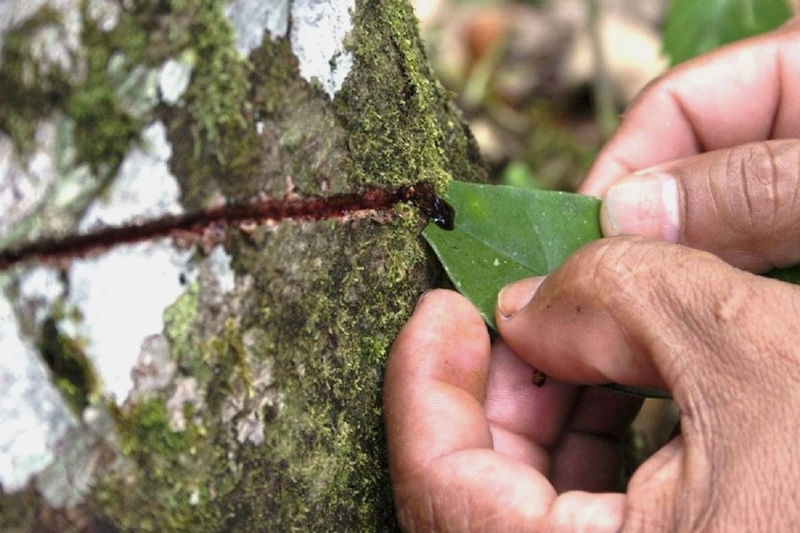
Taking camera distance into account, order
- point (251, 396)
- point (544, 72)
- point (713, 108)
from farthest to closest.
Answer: point (544, 72) < point (713, 108) < point (251, 396)

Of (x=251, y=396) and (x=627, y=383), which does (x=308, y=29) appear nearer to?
(x=251, y=396)

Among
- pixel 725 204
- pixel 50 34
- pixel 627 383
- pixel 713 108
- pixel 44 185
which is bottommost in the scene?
pixel 627 383

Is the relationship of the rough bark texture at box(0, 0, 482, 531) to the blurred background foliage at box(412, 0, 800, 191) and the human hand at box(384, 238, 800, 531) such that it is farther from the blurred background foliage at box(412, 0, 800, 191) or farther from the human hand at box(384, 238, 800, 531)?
the blurred background foliage at box(412, 0, 800, 191)

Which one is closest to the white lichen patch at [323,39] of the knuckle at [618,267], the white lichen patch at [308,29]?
the white lichen patch at [308,29]

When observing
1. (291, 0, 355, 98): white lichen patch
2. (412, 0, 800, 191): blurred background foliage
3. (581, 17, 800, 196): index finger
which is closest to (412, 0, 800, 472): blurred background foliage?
(412, 0, 800, 191): blurred background foliage

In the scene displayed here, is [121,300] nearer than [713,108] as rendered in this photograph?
Yes

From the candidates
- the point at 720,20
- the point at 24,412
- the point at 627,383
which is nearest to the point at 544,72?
the point at 720,20
